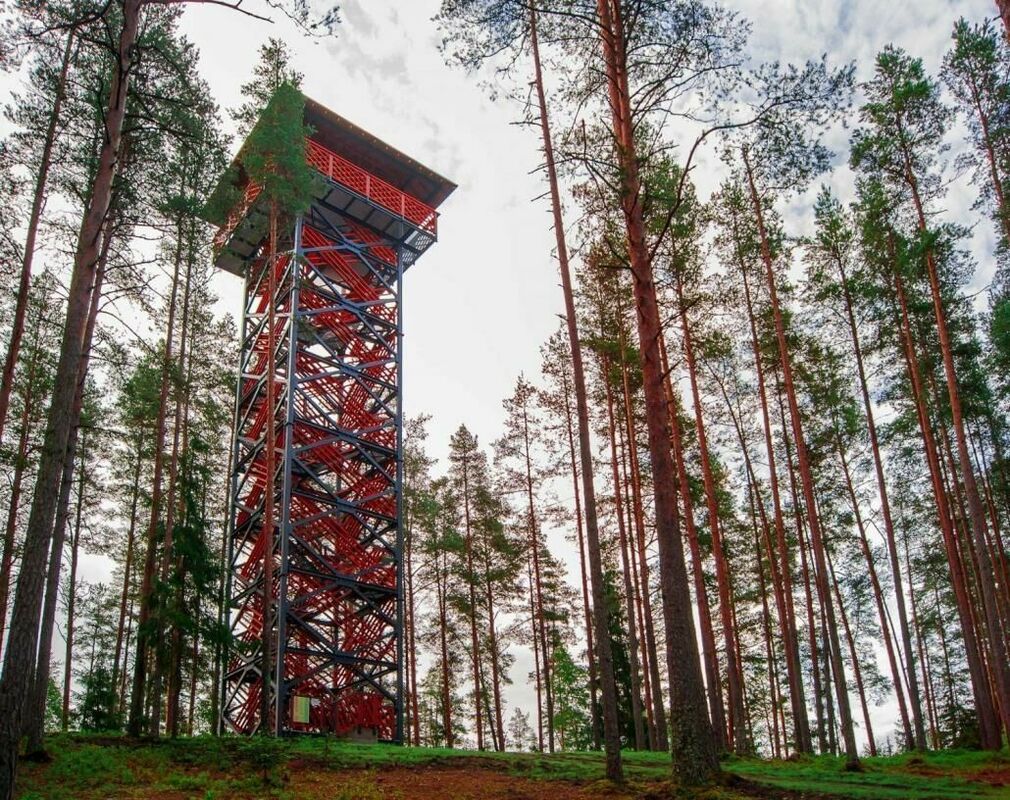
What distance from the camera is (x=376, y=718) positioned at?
685 inches

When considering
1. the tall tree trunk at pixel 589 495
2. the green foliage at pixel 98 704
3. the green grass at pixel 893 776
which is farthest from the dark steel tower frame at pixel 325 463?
the green grass at pixel 893 776

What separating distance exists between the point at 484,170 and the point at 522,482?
490 inches

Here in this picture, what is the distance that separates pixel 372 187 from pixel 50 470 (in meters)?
15.2

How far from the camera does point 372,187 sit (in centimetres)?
2109

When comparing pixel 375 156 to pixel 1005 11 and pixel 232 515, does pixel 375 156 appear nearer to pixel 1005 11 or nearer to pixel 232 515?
pixel 232 515

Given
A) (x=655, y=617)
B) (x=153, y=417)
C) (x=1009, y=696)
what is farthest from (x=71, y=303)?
(x=655, y=617)

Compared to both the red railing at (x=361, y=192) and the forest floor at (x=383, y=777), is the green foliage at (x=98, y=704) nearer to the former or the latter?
the forest floor at (x=383, y=777)

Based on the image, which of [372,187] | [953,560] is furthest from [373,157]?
[953,560]

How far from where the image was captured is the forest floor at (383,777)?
8.16 meters

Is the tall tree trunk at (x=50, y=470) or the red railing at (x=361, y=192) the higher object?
the red railing at (x=361, y=192)

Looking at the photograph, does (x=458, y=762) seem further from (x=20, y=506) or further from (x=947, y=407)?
(x=947, y=407)

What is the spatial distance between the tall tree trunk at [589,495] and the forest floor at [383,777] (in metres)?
0.63

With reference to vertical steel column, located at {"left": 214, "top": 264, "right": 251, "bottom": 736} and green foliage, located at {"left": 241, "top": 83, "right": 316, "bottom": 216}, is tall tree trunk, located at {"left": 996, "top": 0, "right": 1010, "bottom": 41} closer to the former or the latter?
green foliage, located at {"left": 241, "top": 83, "right": 316, "bottom": 216}

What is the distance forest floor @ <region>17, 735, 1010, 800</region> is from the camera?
816 centimetres
